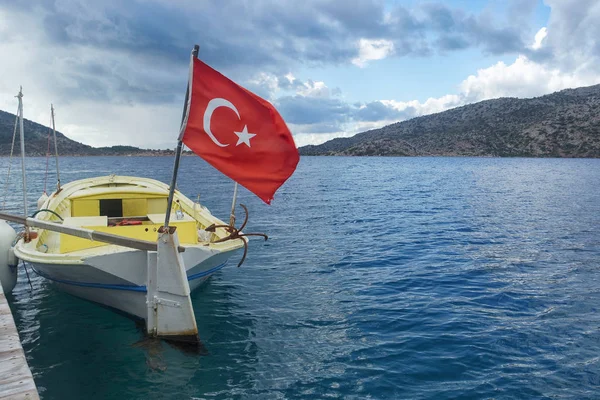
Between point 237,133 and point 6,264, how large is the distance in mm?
9009

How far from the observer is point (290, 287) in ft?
43.6

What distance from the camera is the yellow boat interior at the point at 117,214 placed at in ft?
33.8

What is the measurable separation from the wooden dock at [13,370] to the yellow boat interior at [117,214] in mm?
3678

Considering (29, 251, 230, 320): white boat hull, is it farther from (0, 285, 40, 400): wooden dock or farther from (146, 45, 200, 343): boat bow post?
(0, 285, 40, 400): wooden dock

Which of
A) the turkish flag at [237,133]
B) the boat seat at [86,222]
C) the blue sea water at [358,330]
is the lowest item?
the blue sea water at [358,330]

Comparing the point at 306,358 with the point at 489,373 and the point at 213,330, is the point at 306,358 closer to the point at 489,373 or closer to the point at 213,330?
the point at 213,330

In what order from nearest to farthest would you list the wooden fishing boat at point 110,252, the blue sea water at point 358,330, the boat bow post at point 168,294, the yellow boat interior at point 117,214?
the blue sea water at point 358,330 → the boat bow post at point 168,294 → the wooden fishing boat at point 110,252 → the yellow boat interior at point 117,214

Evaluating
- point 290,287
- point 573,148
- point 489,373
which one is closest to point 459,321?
point 489,373

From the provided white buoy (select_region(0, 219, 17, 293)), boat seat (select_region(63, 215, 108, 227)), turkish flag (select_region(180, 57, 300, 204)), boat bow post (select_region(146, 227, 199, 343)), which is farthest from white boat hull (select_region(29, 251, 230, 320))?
turkish flag (select_region(180, 57, 300, 204))

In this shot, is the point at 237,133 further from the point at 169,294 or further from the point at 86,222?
the point at 86,222

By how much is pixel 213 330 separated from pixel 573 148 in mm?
201746

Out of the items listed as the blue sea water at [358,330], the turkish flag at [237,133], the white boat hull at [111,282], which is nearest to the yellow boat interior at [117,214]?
the white boat hull at [111,282]

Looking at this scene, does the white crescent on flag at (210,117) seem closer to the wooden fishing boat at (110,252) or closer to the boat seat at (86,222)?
the wooden fishing boat at (110,252)

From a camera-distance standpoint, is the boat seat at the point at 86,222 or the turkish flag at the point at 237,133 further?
the boat seat at the point at 86,222
